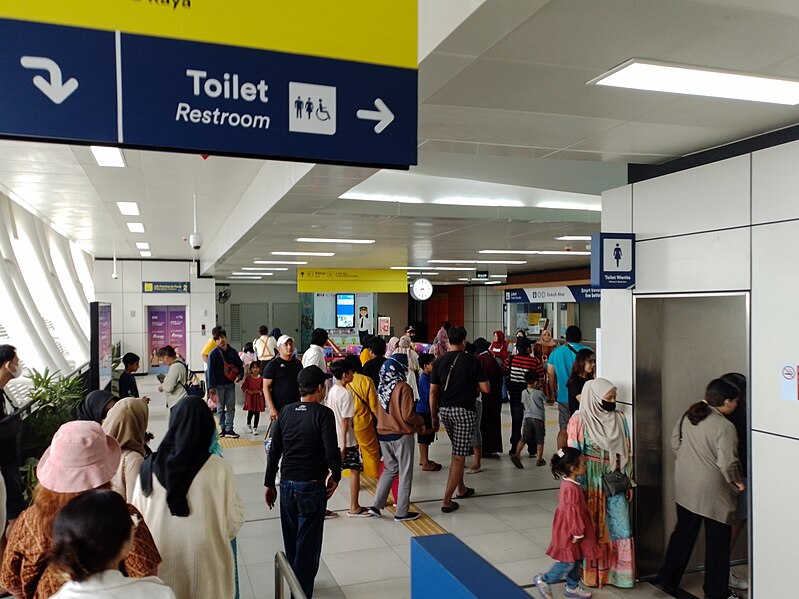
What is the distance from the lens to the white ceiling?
7.63 ft

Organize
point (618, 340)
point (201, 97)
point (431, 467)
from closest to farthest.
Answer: point (201, 97) < point (618, 340) < point (431, 467)

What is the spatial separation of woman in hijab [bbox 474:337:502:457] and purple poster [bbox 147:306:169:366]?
15.3 metres

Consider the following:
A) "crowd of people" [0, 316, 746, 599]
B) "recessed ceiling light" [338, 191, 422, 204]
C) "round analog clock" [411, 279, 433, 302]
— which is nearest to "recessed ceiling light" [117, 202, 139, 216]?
"crowd of people" [0, 316, 746, 599]

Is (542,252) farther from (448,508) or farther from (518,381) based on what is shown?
(448,508)

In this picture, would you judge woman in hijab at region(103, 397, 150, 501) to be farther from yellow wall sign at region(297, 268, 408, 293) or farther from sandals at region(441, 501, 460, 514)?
yellow wall sign at region(297, 268, 408, 293)

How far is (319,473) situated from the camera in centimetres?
417

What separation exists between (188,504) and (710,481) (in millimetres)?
3390

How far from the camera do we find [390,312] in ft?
108

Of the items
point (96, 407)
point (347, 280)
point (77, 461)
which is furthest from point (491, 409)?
point (347, 280)

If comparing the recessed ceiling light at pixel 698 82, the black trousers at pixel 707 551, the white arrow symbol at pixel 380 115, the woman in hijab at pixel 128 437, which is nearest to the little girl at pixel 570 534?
the black trousers at pixel 707 551

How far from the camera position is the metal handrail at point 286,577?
2.64m

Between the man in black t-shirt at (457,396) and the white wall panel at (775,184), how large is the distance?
3334 millimetres

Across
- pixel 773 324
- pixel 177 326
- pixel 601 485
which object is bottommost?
pixel 601 485

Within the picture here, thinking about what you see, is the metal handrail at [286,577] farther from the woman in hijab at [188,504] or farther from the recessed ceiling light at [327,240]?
the recessed ceiling light at [327,240]
